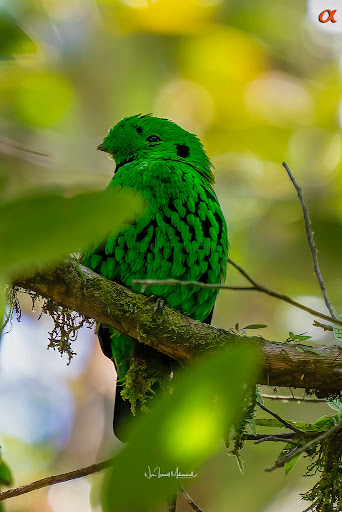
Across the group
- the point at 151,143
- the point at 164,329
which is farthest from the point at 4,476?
the point at 151,143

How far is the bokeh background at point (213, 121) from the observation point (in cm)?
625

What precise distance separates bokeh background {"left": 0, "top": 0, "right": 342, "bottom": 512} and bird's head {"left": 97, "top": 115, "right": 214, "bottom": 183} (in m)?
1.75

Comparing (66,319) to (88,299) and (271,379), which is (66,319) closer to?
(88,299)

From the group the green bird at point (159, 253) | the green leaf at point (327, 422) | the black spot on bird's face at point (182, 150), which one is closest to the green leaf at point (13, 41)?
the green bird at point (159, 253)

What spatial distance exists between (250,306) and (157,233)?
4.70 metres

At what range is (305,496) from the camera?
9.18 ft

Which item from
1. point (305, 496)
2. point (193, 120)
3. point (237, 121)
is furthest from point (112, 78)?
point (305, 496)

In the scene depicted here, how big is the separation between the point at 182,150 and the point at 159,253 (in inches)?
36.7

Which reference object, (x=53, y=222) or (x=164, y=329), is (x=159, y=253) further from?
(x=53, y=222)

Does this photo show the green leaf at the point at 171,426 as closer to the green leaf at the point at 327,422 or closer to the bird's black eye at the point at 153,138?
the green leaf at the point at 327,422

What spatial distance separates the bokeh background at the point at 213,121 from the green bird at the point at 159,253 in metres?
2.02

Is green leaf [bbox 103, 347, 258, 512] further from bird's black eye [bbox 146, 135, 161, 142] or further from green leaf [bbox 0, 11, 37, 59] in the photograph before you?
bird's black eye [bbox 146, 135, 161, 142]

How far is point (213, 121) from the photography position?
272 inches

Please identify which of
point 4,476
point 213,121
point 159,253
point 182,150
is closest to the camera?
point 4,476
